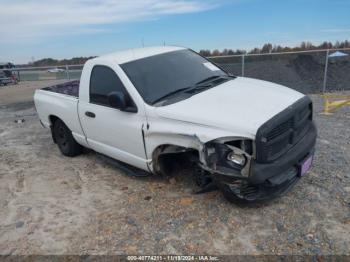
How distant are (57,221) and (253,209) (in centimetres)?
230

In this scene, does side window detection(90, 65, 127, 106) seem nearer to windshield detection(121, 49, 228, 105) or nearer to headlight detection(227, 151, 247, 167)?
windshield detection(121, 49, 228, 105)

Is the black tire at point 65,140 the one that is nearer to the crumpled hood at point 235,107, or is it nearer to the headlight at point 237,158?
the crumpled hood at point 235,107

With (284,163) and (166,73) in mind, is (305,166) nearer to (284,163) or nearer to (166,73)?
(284,163)

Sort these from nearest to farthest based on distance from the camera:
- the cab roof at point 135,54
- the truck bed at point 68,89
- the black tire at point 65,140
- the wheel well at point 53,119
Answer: the cab roof at point 135,54, the truck bed at point 68,89, the black tire at point 65,140, the wheel well at point 53,119

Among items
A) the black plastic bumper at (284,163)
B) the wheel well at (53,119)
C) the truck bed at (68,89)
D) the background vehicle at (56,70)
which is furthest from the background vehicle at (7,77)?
the black plastic bumper at (284,163)

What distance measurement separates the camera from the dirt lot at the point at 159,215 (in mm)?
3322

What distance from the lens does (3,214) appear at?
166 inches

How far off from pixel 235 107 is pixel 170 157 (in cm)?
114

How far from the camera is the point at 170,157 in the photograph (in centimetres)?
430

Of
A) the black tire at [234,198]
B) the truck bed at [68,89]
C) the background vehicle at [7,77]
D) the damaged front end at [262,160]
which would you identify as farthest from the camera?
the background vehicle at [7,77]

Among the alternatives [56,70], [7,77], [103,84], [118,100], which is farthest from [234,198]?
[7,77]

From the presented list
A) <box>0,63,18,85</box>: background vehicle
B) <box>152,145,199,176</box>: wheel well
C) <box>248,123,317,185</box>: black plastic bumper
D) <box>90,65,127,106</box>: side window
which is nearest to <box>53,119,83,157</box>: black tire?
<box>90,65,127,106</box>: side window

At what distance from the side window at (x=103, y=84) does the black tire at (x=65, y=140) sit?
1.31 m

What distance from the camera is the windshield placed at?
4.26 m
